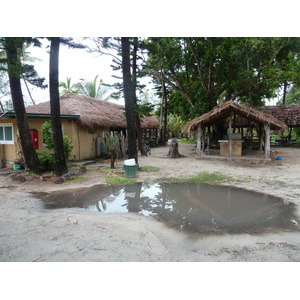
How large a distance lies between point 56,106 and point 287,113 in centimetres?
1795

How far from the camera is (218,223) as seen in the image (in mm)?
3963

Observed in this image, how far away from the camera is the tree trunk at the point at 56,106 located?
711 cm

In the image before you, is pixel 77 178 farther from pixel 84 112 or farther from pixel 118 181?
pixel 84 112

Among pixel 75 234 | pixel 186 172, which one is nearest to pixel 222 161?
pixel 186 172

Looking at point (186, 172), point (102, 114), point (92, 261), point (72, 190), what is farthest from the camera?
point (102, 114)

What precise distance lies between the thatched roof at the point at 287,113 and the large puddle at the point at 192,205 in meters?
15.0

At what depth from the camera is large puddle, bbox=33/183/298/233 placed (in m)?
3.92

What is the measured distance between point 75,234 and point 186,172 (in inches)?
225

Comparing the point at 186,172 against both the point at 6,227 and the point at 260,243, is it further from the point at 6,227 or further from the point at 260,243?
the point at 6,227

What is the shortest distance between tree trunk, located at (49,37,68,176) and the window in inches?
165

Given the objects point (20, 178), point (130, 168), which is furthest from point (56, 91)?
point (130, 168)

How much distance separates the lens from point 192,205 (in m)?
4.99

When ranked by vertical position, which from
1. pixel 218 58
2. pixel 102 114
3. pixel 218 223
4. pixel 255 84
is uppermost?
pixel 218 58

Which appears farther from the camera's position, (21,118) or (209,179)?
(21,118)
